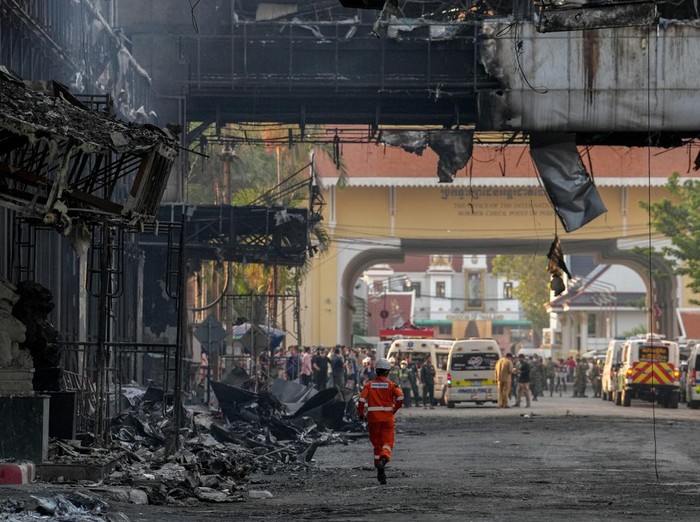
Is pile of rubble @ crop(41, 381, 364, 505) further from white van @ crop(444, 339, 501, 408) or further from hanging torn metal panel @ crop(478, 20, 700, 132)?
white van @ crop(444, 339, 501, 408)

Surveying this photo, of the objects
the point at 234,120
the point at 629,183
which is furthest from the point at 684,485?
the point at 629,183

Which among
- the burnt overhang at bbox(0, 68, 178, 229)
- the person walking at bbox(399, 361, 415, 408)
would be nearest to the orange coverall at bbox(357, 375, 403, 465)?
the burnt overhang at bbox(0, 68, 178, 229)

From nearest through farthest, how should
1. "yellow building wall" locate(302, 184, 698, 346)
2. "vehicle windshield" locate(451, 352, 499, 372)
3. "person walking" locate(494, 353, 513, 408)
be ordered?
1. "person walking" locate(494, 353, 513, 408)
2. "vehicle windshield" locate(451, 352, 499, 372)
3. "yellow building wall" locate(302, 184, 698, 346)

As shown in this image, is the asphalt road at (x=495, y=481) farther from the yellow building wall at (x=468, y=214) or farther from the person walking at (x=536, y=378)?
the person walking at (x=536, y=378)

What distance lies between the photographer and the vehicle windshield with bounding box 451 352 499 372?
4772 centimetres

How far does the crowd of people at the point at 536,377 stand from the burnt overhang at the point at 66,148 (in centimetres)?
3072

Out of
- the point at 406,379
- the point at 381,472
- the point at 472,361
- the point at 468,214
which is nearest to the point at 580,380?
the point at 468,214

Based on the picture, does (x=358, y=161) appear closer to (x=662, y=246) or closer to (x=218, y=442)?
(x=662, y=246)

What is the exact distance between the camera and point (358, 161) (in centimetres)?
5775

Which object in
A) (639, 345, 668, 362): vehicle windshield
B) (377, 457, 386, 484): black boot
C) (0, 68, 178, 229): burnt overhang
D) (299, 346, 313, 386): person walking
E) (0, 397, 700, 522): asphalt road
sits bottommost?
(0, 397, 700, 522): asphalt road

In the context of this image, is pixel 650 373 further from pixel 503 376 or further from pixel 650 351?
pixel 503 376

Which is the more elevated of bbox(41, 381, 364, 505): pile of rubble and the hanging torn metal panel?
the hanging torn metal panel

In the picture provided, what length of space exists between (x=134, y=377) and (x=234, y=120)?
6062mm

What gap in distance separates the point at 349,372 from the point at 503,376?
6.15 m
